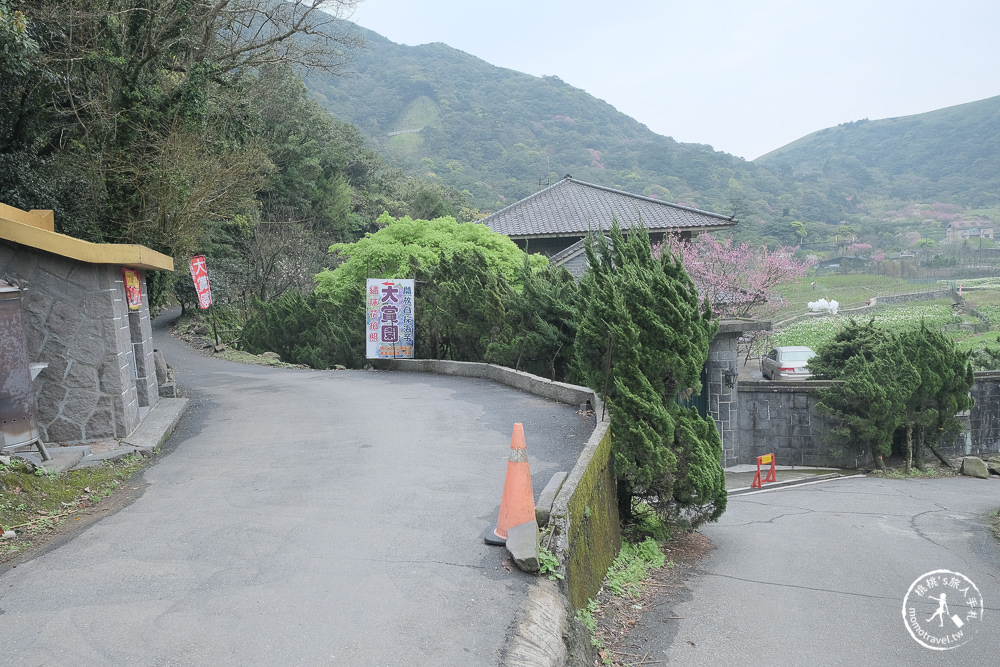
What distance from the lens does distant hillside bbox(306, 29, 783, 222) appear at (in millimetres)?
79750

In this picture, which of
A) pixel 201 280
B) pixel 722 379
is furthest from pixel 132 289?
pixel 201 280

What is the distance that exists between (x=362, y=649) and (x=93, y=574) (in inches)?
86.1

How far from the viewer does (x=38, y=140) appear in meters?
12.5

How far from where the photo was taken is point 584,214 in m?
29.6

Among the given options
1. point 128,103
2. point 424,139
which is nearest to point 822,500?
point 128,103

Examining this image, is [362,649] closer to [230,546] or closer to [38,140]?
[230,546]

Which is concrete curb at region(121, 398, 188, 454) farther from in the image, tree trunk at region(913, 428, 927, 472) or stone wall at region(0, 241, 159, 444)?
tree trunk at region(913, 428, 927, 472)

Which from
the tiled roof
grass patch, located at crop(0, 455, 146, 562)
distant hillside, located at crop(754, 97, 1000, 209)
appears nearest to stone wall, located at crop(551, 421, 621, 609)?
grass patch, located at crop(0, 455, 146, 562)

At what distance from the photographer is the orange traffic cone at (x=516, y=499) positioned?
532cm

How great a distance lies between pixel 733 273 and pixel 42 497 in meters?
27.8

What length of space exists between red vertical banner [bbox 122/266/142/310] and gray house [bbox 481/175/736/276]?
54.9 feet

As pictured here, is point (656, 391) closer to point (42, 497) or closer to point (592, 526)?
point (592, 526)

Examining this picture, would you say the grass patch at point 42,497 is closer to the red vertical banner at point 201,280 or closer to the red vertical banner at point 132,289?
the red vertical banner at point 132,289

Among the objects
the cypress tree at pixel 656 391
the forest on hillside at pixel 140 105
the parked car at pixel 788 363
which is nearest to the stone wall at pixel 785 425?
the parked car at pixel 788 363
